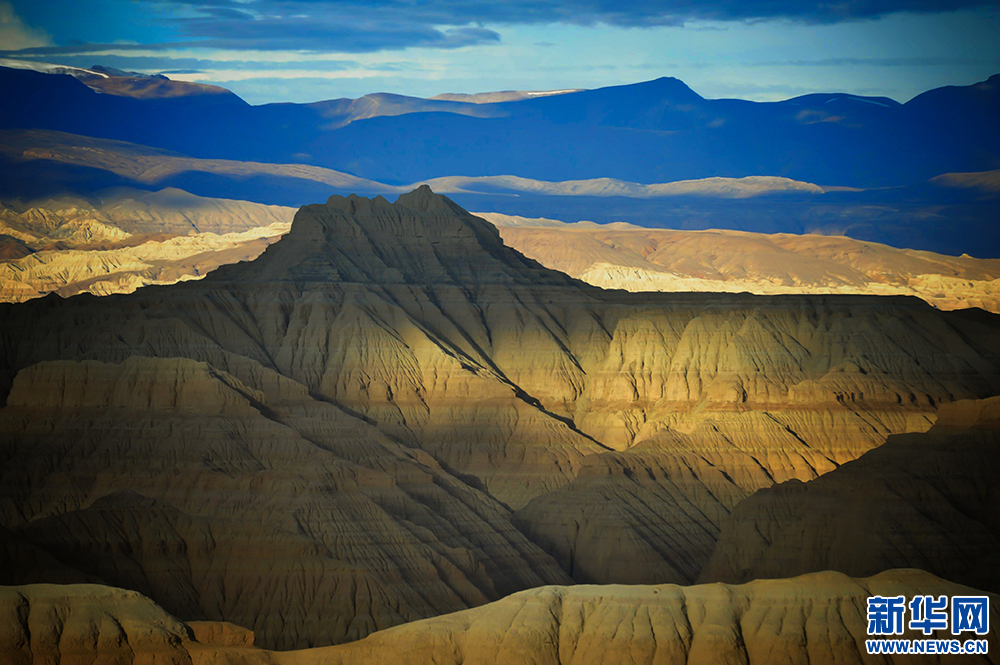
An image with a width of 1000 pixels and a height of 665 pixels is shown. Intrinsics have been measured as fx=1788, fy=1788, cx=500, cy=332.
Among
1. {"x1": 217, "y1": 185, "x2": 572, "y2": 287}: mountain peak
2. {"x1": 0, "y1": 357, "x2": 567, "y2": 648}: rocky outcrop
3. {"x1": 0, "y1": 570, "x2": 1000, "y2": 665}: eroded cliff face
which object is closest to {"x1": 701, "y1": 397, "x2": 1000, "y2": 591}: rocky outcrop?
{"x1": 0, "y1": 357, "x2": 567, "y2": 648}: rocky outcrop

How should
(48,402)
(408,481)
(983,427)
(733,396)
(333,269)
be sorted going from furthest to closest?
(333,269)
(733,396)
(48,402)
(408,481)
(983,427)

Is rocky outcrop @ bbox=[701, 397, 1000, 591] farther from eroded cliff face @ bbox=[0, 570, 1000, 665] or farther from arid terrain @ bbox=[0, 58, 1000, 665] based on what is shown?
eroded cliff face @ bbox=[0, 570, 1000, 665]

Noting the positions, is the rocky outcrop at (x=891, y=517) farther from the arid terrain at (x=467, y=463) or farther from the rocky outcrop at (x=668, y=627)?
the rocky outcrop at (x=668, y=627)

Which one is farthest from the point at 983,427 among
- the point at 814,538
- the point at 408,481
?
the point at 408,481

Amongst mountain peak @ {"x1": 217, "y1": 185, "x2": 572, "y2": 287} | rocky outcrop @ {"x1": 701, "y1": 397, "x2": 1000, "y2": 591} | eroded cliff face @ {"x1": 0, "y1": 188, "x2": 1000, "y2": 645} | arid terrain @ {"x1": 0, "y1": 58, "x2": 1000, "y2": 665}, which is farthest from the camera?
mountain peak @ {"x1": 217, "y1": 185, "x2": 572, "y2": 287}

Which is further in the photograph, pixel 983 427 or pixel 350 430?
pixel 350 430

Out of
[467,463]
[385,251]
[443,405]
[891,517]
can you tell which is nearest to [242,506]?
[467,463]

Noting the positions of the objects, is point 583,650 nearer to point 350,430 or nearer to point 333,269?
A: point 350,430
